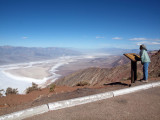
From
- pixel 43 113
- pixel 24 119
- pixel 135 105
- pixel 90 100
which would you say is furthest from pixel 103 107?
pixel 24 119

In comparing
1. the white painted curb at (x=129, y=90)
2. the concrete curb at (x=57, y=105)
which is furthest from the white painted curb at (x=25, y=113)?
the white painted curb at (x=129, y=90)

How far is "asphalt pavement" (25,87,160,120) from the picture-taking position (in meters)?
3.17

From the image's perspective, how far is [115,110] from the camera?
3531mm

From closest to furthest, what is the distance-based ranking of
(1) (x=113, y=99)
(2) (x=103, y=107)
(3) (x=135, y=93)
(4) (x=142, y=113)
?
1. (4) (x=142, y=113)
2. (2) (x=103, y=107)
3. (1) (x=113, y=99)
4. (3) (x=135, y=93)

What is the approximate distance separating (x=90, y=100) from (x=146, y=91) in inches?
89.2

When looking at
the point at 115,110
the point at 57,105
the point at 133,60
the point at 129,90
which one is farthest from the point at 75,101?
the point at 133,60

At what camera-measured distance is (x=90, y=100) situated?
414cm

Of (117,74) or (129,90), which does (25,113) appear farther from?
(117,74)

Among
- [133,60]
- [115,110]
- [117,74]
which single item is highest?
[133,60]

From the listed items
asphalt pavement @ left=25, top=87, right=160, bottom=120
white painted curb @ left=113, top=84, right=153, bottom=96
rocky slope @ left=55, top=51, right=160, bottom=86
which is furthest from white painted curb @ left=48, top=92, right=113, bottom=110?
rocky slope @ left=55, top=51, right=160, bottom=86

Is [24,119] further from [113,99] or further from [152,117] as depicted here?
[152,117]

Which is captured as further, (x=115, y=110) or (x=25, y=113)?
(x=115, y=110)

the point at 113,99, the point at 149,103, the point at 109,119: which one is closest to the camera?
the point at 109,119

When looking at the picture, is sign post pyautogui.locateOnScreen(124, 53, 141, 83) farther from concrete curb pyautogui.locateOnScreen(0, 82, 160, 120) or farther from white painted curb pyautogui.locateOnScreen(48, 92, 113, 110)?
white painted curb pyautogui.locateOnScreen(48, 92, 113, 110)
